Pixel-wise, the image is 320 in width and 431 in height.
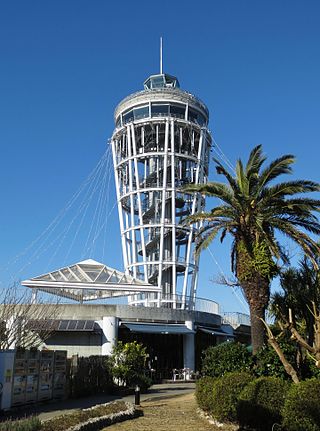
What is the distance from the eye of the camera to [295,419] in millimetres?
10266

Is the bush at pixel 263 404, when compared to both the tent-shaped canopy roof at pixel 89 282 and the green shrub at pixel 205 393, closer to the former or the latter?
the green shrub at pixel 205 393

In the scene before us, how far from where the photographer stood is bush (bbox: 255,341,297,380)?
15117 mm

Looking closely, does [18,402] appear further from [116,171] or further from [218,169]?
[116,171]

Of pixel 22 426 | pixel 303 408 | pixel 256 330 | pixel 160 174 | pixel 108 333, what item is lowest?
pixel 22 426

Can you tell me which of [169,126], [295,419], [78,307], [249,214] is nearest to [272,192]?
[249,214]

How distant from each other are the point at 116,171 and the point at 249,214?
32991 mm

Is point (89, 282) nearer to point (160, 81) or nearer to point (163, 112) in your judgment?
point (163, 112)

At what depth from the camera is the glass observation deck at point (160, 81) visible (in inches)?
2251

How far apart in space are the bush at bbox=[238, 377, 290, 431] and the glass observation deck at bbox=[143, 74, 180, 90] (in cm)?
4818

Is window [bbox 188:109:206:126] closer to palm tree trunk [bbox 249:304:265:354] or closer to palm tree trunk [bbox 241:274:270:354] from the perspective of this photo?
palm tree trunk [bbox 241:274:270:354]

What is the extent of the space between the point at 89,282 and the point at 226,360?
60.4 feet

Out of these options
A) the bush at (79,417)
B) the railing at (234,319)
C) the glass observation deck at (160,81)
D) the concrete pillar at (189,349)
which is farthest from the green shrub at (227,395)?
the glass observation deck at (160,81)

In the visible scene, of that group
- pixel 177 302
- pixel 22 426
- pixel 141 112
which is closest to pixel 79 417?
pixel 22 426

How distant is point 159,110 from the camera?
50.8m
